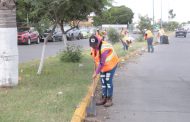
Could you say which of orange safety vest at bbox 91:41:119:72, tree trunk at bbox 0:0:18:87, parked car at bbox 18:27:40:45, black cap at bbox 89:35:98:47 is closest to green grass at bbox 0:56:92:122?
tree trunk at bbox 0:0:18:87

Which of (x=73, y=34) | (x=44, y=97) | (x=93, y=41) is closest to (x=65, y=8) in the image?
(x=93, y=41)

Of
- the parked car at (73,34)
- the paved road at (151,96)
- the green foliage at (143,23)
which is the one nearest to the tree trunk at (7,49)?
the paved road at (151,96)

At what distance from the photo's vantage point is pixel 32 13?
1596 centimetres

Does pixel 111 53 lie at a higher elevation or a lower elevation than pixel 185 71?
higher

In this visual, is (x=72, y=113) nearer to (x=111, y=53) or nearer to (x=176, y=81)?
(x=111, y=53)

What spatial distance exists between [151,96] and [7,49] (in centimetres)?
365

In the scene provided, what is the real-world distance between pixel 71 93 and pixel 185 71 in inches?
355

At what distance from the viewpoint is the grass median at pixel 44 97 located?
8.13 metres

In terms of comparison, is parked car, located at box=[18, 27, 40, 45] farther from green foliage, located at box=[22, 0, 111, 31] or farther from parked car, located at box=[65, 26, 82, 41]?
green foliage, located at box=[22, 0, 111, 31]

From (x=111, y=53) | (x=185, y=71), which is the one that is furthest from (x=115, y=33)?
(x=111, y=53)

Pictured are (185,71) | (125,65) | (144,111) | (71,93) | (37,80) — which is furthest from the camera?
(125,65)

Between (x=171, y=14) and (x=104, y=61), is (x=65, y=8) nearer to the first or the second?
(x=104, y=61)

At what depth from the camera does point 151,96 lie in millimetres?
11930

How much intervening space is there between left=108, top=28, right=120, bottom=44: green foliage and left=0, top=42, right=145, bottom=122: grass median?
2238 centimetres
